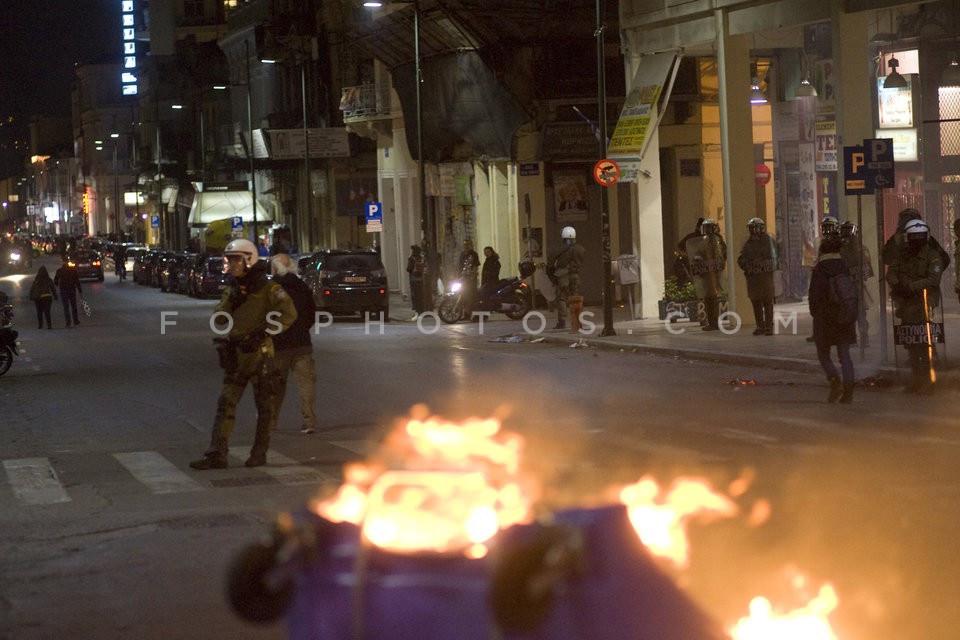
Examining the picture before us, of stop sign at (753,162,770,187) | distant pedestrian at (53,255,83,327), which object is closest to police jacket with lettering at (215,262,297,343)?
stop sign at (753,162,770,187)

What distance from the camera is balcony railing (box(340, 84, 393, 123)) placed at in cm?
5306

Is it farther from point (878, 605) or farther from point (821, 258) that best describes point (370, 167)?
point (878, 605)

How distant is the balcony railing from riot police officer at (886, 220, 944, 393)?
119 feet

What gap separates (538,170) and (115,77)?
147891 mm

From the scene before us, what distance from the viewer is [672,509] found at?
659 cm

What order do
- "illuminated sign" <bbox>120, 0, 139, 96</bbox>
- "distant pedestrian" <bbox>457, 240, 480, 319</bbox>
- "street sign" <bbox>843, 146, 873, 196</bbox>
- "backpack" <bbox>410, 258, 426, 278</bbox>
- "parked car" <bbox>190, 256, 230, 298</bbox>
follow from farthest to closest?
"illuminated sign" <bbox>120, 0, 139, 96</bbox> → "parked car" <bbox>190, 256, 230, 298</bbox> → "backpack" <bbox>410, 258, 426, 278</bbox> → "distant pedestrian" <bbox>457, 240, 480, 319</bbox> → "street sign" <bbox>843, 146, 873, 196</bbox>

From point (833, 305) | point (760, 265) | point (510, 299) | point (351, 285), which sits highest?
point (760, 265)

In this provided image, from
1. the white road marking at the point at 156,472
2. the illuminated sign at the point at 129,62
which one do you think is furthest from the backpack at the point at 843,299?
the illuminated sign at the point at 129,62

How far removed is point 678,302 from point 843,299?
46.1 feet

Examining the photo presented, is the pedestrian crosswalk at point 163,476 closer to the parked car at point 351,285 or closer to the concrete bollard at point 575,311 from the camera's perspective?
the concrete bollard at point 575,311

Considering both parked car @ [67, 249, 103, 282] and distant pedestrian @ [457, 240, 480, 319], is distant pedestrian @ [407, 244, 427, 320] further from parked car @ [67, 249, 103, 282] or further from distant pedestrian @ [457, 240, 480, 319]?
parked car @ [67, 249, 103, 282]

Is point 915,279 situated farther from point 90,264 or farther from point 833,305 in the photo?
point 90,264

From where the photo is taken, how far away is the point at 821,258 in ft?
57.4

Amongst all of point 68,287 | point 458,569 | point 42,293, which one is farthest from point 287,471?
point 68,287
